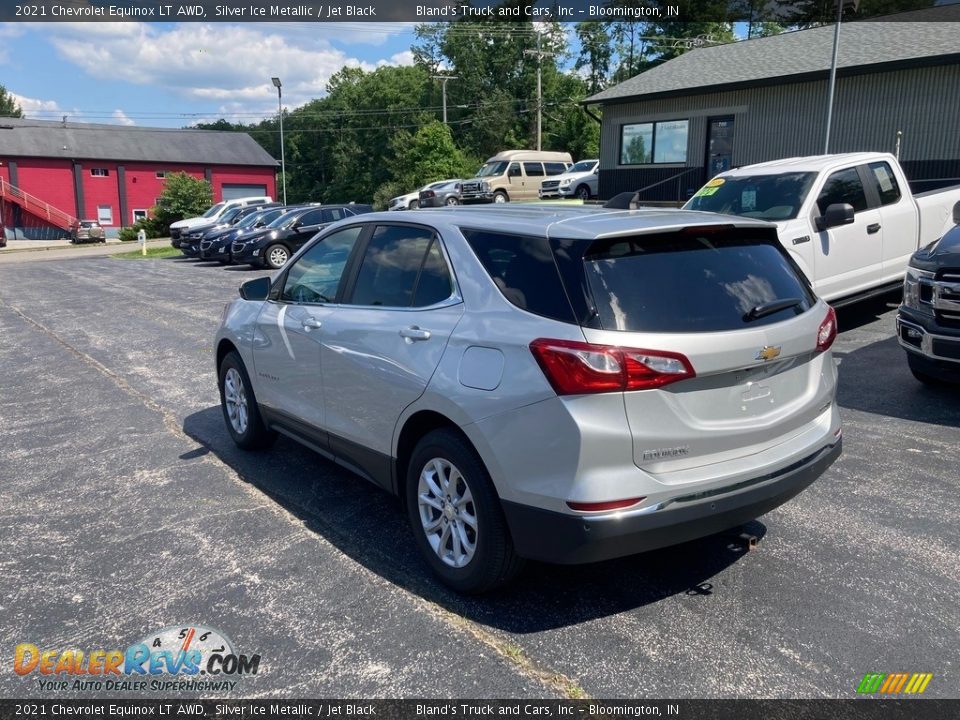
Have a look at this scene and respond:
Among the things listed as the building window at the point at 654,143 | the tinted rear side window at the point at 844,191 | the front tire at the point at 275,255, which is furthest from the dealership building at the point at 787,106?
the front tire at the point at 275,255

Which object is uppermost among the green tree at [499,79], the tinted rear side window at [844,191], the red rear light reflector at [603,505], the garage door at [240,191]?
the green tree at [499,79]

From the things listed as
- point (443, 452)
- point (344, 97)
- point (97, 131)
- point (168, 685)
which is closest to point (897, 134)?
point (443, 452)

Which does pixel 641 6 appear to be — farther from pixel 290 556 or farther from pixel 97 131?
pixel 290 556

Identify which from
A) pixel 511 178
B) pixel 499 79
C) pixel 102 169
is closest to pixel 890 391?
pixel 511 178

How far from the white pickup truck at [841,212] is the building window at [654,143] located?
1590cm

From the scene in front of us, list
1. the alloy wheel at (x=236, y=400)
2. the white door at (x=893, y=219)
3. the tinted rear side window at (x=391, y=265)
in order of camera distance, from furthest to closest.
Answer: the white door at (x=893, y=219) → the alloy wheel at (x=236, y=400) → the tinted rear side window at (x=391, y=265)

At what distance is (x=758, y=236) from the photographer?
12.5ft

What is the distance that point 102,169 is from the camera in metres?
56.8

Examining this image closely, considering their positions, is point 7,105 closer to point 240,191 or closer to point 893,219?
point 240,191

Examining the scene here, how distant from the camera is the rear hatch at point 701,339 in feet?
10.3

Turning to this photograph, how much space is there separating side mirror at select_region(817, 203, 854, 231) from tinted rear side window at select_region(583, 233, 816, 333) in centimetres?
522

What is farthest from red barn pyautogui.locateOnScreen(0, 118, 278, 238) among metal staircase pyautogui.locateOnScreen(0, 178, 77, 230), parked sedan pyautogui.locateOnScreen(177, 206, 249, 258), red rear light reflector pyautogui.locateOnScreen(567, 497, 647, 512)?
red rear light reflector pyautogui.locateOnScreen(567, 497, 647, 512)

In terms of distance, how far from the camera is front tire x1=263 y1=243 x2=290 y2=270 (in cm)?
2109

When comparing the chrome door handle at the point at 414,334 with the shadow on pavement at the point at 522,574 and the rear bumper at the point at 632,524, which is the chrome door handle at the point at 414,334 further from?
the shadow on pavement at the point at 522,574
